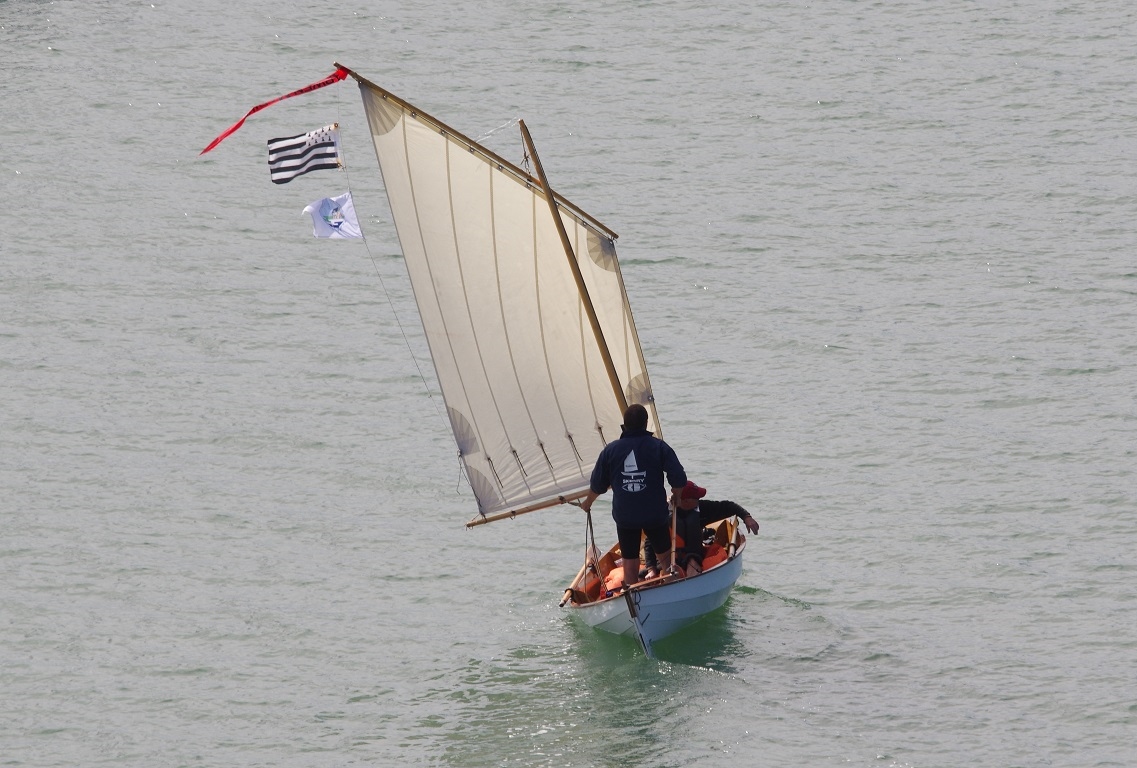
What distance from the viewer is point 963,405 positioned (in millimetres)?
30031

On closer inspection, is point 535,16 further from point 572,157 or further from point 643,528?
point 643,528

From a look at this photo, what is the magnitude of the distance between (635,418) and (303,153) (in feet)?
18.1

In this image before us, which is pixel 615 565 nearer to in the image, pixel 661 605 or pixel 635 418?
pixel 661 605

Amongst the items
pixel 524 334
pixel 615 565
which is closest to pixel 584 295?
pixel 524 334

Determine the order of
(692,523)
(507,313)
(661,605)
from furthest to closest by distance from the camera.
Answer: (507,313)
(692,523)
(661,605)

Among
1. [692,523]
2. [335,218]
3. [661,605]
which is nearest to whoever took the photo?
[661,605]

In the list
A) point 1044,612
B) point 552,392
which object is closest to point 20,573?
point 552,392

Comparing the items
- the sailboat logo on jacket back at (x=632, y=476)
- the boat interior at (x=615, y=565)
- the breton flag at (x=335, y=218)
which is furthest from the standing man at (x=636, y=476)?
the breton flag at (x=335, y=218)

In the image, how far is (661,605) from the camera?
21391 millimetres

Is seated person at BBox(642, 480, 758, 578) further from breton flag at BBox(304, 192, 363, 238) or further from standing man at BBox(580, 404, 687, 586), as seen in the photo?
breton flag at BBox(304, 192, 363, 238)

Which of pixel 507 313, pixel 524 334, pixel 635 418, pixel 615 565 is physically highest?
pixel 507 313

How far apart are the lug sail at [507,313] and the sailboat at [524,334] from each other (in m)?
0.02

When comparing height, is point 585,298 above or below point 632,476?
above

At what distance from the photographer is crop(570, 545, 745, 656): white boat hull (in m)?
21.2
